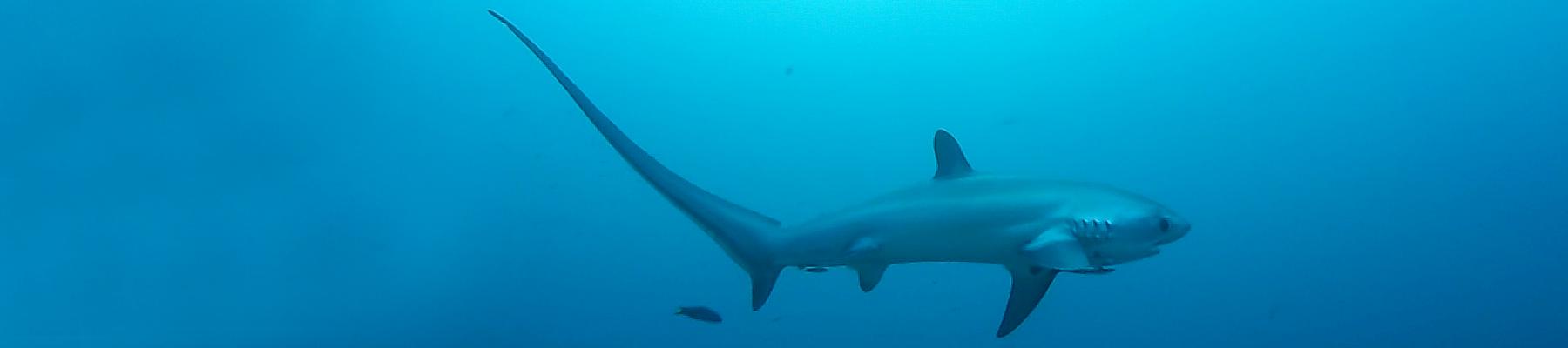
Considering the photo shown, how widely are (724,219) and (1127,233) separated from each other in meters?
0.99

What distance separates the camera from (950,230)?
2.12 metres

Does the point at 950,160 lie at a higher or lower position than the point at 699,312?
lower

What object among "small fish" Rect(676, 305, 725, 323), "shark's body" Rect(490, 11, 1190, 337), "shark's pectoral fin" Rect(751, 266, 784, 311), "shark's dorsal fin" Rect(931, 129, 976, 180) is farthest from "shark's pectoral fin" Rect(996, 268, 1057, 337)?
"small fish" Rect(676, 305, 725, 323)

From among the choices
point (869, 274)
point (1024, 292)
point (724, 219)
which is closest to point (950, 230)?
point (869, 274)

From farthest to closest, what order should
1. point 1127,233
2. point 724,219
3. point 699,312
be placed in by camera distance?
point 699,312, point 1127,233, point 724,219

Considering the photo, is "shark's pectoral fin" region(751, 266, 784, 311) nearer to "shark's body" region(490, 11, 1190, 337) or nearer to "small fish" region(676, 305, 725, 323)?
"shark's body" region(490, 11, 1190, 337)

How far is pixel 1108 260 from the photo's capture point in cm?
227

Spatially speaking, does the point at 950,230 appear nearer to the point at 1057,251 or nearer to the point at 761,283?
the point at 1057,251

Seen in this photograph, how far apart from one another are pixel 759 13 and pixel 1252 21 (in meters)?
3.83

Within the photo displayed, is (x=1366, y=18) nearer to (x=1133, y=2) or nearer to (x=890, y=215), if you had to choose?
(x=1133, y=2)

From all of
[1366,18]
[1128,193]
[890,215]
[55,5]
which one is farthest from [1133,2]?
[55,5]

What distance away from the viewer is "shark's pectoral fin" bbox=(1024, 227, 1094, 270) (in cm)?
212

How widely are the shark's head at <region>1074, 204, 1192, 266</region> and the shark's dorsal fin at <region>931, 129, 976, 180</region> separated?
30cm

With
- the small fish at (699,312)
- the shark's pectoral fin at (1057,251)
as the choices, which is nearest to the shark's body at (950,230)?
the shark's pectoral fin at (1057,251)
